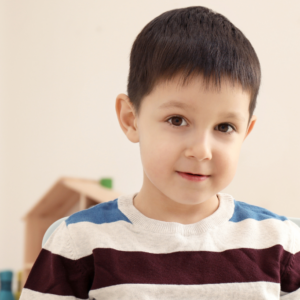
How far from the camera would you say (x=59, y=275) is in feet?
2.16

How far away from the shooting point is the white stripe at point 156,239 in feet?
2.22

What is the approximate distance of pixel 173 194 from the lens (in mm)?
662

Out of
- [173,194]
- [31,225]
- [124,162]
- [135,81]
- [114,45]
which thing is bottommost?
[31,225]

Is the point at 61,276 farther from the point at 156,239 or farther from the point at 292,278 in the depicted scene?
the point at 292,278

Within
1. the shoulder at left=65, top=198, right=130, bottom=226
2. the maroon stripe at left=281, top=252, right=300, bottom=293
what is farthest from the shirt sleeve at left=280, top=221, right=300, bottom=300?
the shoulder at left=65, top=198, right=130, bottom=226

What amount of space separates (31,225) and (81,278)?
52.9 inches

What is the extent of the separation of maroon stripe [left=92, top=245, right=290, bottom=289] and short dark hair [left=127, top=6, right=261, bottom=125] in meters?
0.25

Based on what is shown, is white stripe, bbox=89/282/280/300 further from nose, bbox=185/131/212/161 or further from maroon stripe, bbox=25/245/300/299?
nose, bbox=185/131/212/161

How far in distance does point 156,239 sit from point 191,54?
31 centimetres

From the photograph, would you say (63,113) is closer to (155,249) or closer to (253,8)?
(253,8)

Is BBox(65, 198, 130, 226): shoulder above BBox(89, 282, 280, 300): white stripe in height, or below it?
above

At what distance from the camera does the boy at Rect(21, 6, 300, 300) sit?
0.63m

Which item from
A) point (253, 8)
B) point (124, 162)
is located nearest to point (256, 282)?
point (253, 8)

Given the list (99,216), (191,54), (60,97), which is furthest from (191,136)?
(60,97)
